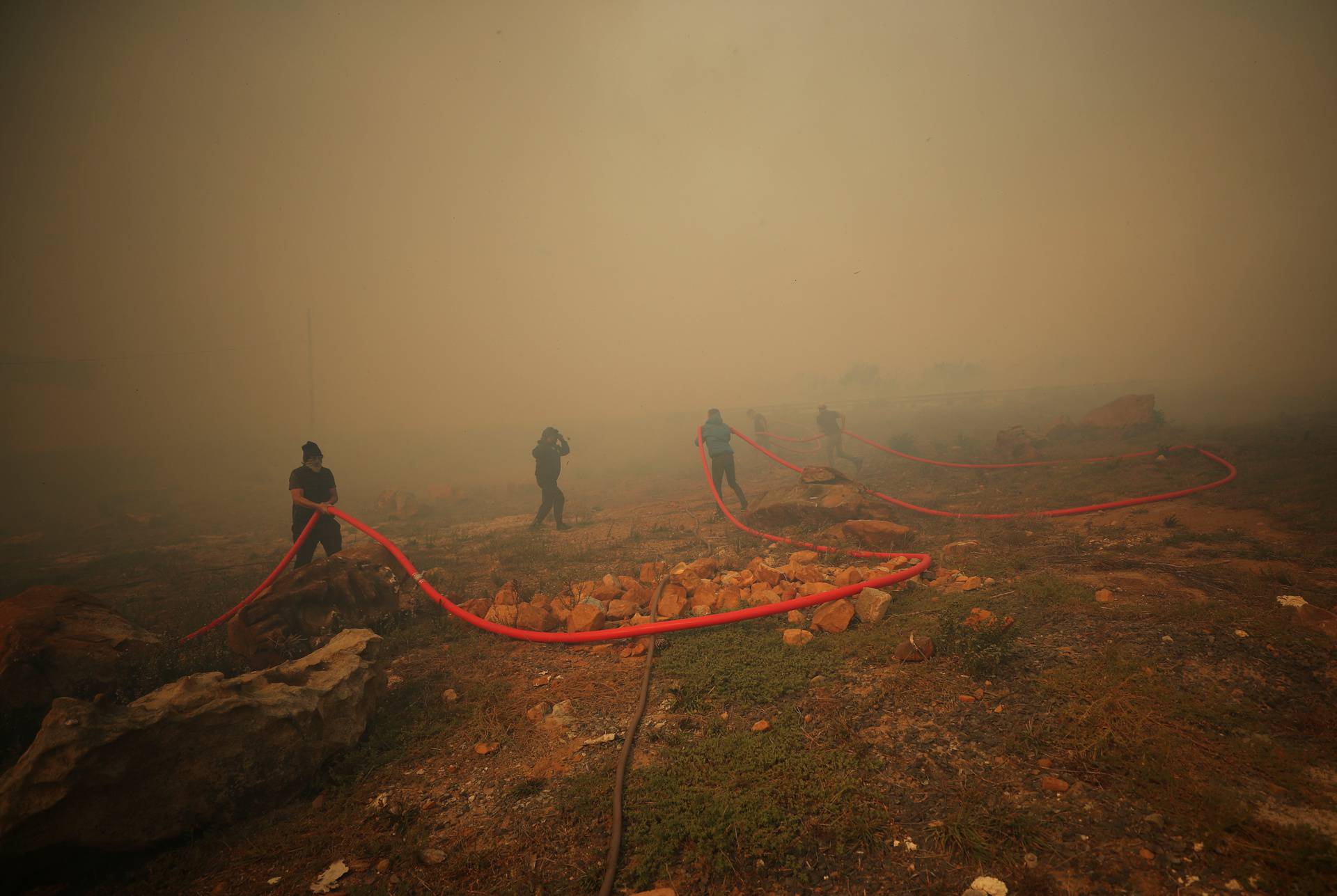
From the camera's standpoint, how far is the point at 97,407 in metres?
33.3

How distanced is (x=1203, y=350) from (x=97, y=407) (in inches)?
3937

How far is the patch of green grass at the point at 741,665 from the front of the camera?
12.0ft

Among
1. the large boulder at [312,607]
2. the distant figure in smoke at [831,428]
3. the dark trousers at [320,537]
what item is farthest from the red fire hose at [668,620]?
the distant figure in smoke at [831,428]

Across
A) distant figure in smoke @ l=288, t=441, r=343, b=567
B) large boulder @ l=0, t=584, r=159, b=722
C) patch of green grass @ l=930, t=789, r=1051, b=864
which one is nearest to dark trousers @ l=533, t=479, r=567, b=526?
distant figure in smoke @ l=288, t=441, r=343, b=567

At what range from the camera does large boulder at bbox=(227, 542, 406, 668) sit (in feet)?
15.6

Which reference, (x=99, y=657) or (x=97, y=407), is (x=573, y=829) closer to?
(x=99, y=657)

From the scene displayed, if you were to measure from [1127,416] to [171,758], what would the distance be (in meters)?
23.9

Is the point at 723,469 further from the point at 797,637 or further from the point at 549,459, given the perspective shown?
the point at 797,637

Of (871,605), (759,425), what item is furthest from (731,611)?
(759,425)

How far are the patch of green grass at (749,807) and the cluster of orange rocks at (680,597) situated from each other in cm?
182

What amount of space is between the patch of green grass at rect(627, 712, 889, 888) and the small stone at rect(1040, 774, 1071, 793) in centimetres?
83

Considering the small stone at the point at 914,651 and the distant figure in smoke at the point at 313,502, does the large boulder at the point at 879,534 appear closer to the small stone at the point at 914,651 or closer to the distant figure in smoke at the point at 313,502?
the small stone at the point at 914,651

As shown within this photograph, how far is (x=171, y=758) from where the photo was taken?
2.72m

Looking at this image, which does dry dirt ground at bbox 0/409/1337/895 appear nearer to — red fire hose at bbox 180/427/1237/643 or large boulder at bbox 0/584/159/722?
red fire hose at bbox 180/427/1237/643
